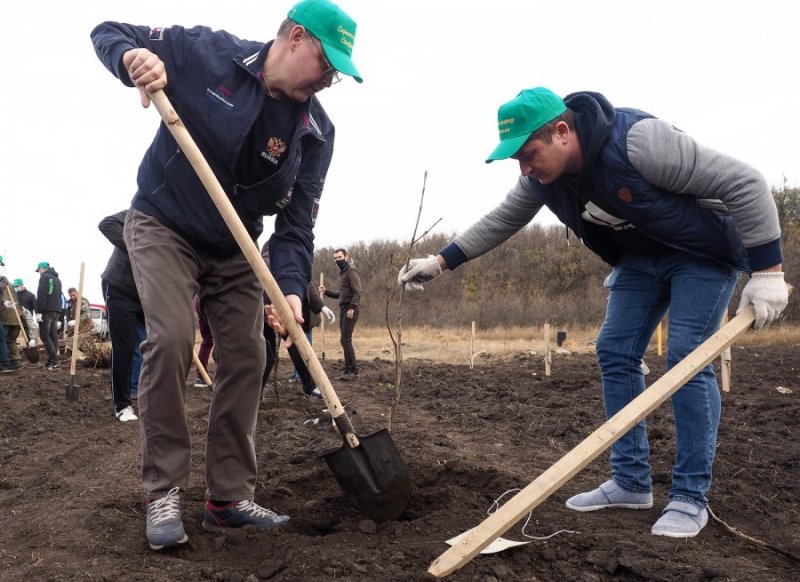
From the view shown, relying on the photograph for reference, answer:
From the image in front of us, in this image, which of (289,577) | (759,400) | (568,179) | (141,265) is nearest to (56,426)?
(141,265)

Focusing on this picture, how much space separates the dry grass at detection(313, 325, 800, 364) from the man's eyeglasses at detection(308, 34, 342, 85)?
10907mm

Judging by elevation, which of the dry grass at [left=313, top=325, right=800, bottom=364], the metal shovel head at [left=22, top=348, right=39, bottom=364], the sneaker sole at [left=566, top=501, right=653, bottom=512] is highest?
the sneaker sole at [left=566, top=501, right=653, bottom=512]

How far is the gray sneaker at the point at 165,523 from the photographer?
101 inches

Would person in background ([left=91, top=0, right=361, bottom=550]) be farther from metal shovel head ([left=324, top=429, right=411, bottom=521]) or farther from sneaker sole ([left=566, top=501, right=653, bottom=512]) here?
sneaker sole ([left=566, top=501, right=653, bottom=512])

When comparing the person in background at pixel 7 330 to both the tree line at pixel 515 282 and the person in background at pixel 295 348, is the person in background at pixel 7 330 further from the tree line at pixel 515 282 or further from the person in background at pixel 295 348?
the tree line at pixel 515 282

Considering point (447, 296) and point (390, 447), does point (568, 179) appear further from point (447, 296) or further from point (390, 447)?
point (447, 296)

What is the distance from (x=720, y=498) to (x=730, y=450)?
123 cm

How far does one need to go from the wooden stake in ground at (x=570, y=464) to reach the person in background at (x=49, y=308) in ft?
41.2

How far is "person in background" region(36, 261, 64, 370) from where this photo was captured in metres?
13.1

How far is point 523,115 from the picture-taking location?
2.85m

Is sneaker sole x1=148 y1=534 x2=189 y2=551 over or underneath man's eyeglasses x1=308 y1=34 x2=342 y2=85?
underneath

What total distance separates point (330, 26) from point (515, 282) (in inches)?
1176

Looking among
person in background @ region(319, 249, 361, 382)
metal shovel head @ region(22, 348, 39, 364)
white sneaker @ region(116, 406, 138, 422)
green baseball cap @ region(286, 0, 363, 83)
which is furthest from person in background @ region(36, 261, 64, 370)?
green baseball cap @ region(286, 0, 363, 83)

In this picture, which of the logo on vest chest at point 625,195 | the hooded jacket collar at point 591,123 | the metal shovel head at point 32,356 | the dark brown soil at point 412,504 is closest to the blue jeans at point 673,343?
the dark brown soil at point 412,504
